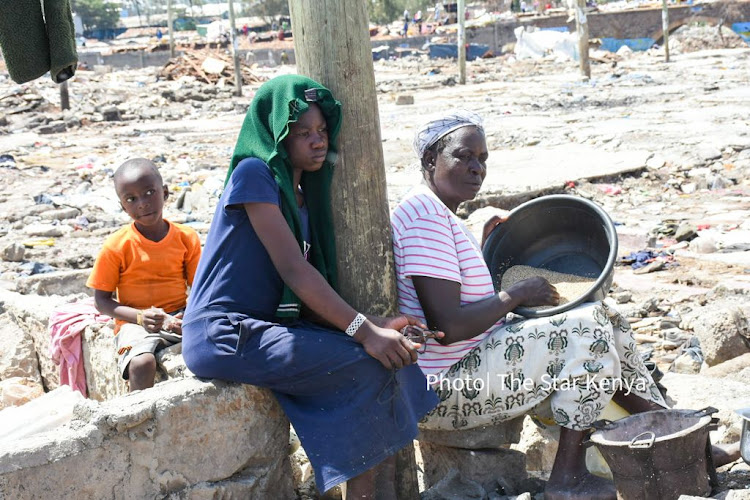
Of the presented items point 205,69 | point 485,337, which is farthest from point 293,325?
point 205,69

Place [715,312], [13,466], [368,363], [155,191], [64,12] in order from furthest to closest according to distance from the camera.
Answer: [715,312]
[155,191]
[64,12]
[368,363]
[13,466]

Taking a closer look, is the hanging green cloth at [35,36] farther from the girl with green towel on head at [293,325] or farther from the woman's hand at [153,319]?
the woman's hand at [153,319]

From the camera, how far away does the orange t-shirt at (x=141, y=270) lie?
3607 millimetres

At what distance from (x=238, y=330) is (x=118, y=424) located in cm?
44

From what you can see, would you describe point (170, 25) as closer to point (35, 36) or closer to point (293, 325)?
point (35, 36)

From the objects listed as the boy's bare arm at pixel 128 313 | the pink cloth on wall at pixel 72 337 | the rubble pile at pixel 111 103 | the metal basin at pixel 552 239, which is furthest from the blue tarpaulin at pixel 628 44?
the boy's bare arm at pixel 128 313

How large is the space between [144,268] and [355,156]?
128 centimetres

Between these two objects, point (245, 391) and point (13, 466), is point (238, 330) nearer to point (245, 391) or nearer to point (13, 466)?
point (245, 391)

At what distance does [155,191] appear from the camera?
3.60m

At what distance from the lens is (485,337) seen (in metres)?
3.02

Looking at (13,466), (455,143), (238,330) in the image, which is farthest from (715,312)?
(13,466)

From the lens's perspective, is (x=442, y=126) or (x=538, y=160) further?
(x=538, y=160)

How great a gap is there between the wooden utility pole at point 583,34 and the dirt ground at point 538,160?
0.55 m

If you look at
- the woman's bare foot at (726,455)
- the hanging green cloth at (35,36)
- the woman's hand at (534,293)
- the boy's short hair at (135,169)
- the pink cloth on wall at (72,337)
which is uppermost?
the hanging green cloth at (35,36)
